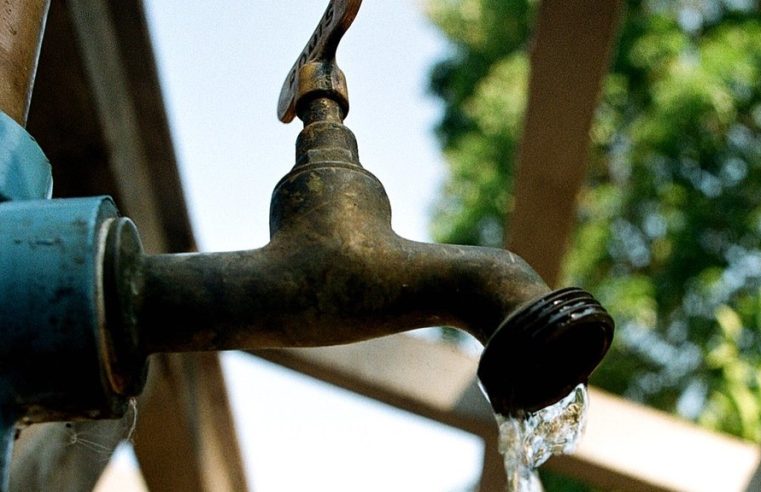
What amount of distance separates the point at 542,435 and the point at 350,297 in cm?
24

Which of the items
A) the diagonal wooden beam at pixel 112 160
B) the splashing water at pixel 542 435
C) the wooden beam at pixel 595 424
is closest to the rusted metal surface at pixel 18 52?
the splashing water at pixel 542 435

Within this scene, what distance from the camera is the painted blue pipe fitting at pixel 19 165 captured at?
0.65 meters

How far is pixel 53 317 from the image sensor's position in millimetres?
573

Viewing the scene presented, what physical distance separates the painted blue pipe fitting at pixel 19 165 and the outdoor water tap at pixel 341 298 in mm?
84

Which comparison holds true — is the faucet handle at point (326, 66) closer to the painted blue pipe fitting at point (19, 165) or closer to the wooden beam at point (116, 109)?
the painted blue pipe fitting at point (19, 165)

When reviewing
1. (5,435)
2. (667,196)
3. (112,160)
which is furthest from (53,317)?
(667,196)

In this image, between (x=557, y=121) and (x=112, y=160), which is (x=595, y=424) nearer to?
(x=557, y=121)

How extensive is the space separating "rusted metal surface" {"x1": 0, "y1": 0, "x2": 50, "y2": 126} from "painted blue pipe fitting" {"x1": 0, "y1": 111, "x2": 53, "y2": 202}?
A: 0.13 feet

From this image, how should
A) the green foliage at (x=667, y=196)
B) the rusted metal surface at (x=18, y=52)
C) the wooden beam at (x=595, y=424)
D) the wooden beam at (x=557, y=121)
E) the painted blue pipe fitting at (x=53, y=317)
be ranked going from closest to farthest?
the painted blue pipe fitting at (x=53, y=317) → the rusted metal surface at (x=18, y=52) → the wooden beam at (x=557, y=121) → the wooden beam at (x=595, y=424) → the green foliage at (x=667, y=196)

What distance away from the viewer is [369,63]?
7.23ft

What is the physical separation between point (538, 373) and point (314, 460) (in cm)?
284

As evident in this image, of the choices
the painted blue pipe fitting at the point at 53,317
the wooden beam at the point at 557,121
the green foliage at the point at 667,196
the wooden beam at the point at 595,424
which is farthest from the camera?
the green foliage at the point at 667,196

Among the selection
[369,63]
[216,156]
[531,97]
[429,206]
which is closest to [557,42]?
[531,97]

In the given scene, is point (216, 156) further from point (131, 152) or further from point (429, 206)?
point (429, 206)
